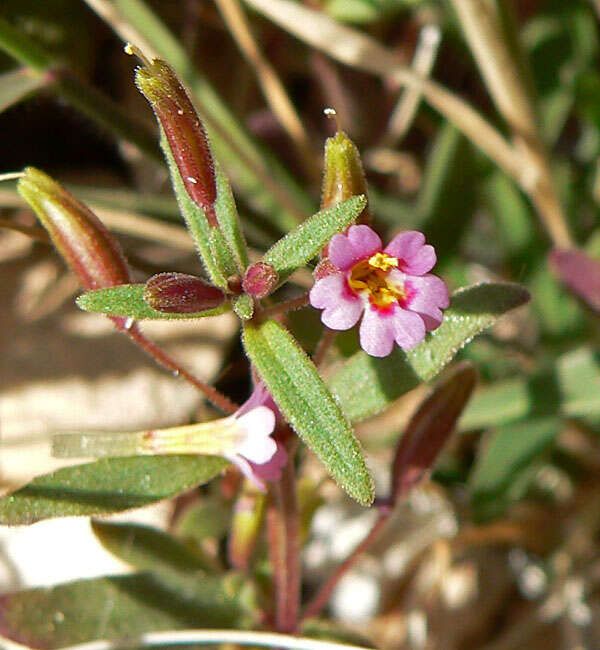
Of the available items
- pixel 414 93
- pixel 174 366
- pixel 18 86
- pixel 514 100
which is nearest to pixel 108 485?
pixel 174 366

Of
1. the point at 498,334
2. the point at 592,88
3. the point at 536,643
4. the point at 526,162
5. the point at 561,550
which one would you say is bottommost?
the point at 536,643

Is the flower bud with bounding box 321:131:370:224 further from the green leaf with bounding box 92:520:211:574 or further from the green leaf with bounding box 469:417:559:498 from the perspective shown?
the green leaf with bounding box 469:417:559:498

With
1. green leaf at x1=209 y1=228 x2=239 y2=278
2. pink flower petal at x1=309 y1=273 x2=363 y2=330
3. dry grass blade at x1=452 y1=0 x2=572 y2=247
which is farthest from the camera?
dry grass blade at x1=452 y1=0 x2=572 y2=247

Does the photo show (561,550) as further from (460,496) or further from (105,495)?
(105,495)

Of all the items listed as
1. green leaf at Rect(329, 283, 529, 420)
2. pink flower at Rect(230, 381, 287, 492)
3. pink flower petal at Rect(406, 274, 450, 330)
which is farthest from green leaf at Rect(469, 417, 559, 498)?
pink flower petal at Rect(406, 274, 450, 330)

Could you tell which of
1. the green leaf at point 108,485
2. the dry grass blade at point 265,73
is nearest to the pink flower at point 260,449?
the green leaf at point 108,485

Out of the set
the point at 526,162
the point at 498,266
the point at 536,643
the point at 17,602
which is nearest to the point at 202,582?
the point at 17,602
